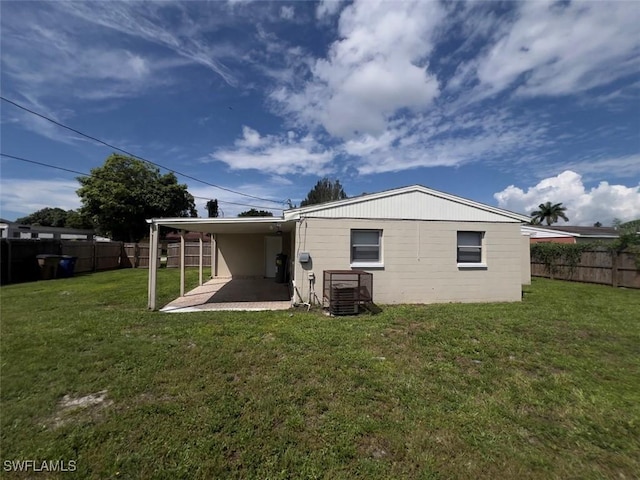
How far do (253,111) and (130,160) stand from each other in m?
21.6

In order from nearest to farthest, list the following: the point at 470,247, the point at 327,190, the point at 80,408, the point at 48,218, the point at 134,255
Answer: the point at 80,408
the point at 470,247
the point at 134,255
the point at 327,190
the point at 48,218

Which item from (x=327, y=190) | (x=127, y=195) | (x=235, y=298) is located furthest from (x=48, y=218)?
(x=235, y=298)

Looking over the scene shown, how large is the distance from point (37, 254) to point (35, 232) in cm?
1608

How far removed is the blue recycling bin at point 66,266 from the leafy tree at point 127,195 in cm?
1392

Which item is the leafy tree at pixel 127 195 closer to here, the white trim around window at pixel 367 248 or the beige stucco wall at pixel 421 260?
the beige stucco wall at pixel 421 260

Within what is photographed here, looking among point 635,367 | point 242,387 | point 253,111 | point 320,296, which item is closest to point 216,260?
point 253,111

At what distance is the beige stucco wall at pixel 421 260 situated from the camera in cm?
844

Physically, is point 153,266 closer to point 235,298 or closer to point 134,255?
point 235,298

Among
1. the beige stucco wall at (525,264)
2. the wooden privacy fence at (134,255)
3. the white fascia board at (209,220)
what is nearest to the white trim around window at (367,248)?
the white fascia board at (209,220)

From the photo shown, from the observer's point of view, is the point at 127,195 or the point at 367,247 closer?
the point at 367,247

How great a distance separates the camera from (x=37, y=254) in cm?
1427

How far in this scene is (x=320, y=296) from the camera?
27.5 ft

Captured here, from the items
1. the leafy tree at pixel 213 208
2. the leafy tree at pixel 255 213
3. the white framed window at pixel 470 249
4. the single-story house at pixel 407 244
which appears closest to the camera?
the single-story house at pixel 407 244

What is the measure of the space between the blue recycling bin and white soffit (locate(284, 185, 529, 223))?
12.6 m
